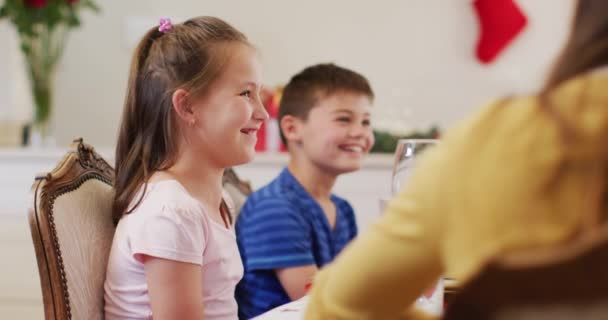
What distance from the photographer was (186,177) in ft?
Answer: 4.90

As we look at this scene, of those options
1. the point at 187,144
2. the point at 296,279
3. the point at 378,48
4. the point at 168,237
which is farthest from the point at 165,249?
the point at 378,48

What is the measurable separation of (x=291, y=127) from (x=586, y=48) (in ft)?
5.69

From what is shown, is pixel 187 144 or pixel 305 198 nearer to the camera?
pixel 187 144

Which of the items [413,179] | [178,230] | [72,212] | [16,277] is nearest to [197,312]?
[178,230]

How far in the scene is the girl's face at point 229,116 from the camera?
151 cm

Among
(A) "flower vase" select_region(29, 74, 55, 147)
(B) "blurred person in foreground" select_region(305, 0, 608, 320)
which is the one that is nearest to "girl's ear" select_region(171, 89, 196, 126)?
(B) "blurred person in foreground" select_region(305, 0, 608, 320)

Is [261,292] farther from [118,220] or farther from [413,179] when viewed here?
[413,179]

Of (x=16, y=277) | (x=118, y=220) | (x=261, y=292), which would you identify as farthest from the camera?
(x=16, y=277)

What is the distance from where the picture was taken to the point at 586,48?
0.61m

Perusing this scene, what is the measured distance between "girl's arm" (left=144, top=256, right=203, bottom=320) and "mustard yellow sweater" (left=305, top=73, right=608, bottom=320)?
71cm

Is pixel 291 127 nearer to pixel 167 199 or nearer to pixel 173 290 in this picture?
pixel 167 199

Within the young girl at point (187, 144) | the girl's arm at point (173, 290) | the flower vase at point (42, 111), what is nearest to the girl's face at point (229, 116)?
the young girl at point (187, 144)

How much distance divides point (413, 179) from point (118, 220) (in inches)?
38.4

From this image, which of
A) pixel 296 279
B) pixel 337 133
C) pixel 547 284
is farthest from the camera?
pixel 337 133
